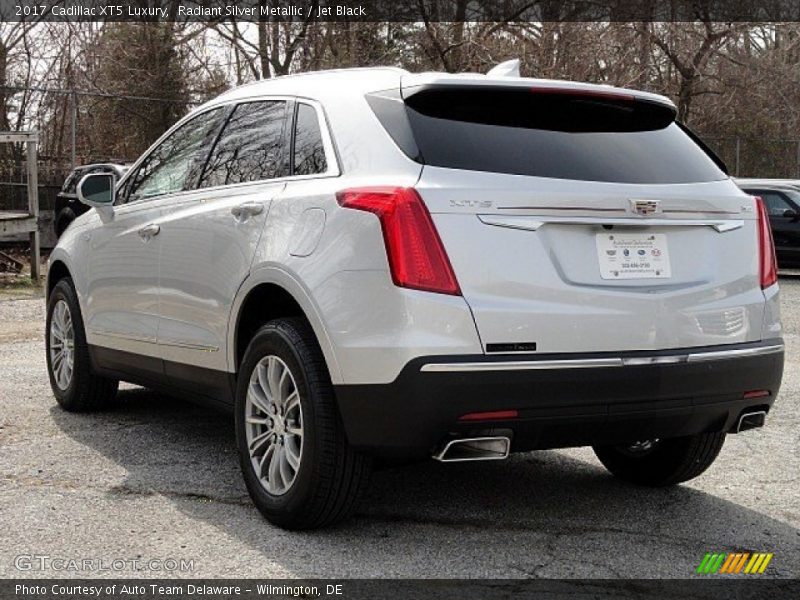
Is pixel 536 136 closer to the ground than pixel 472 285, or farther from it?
farther from it

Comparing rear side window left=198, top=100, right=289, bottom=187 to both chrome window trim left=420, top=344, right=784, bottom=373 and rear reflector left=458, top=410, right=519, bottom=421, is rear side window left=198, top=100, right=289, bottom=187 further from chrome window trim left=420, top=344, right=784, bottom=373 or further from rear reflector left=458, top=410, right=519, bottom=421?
rear reflector left=458, top=410, right=519, bottom=421

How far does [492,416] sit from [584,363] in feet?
1.22

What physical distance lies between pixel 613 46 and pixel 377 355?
967 inches

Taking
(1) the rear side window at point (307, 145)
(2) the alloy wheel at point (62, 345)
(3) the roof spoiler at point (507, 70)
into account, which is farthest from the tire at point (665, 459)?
(2) the alloy wheel at point (62, 345)

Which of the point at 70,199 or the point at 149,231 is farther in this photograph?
the point at 70,199

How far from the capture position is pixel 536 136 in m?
4.31

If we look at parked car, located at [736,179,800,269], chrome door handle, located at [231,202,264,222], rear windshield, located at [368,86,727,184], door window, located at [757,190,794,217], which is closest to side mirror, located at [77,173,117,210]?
chrome door handle, located at [231,202,264,222]

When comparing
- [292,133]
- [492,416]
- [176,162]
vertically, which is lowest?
[492,416]

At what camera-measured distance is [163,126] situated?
22781 millimetres

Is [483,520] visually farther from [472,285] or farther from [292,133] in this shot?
[292,133]

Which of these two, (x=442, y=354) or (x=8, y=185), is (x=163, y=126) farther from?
(x=442, y=354)

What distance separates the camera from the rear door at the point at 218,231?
4.81m

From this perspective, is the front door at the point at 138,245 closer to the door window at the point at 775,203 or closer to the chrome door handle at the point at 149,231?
the chrome door handle at the point at 149,231

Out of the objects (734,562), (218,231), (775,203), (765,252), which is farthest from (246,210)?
(775,203)
